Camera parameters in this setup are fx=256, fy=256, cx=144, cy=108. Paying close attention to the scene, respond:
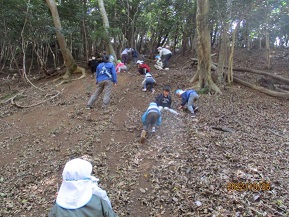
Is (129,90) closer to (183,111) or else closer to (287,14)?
(183,111)

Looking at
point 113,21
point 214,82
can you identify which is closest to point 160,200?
point 214,82

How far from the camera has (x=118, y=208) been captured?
4.35 meters

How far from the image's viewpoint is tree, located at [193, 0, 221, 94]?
10484mm

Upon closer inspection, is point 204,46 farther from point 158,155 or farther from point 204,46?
point 158,155

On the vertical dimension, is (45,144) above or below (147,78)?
below

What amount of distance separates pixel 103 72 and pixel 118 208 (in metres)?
5.61

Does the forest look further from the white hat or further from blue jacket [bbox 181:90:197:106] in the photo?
the white hat

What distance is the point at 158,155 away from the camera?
594 centimetres

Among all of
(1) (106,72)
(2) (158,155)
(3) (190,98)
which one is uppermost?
(1) (106,72)

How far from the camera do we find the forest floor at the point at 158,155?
4285 millimetres

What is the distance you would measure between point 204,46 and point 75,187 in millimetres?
9625

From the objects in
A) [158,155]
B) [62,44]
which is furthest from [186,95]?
[62,44]
